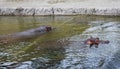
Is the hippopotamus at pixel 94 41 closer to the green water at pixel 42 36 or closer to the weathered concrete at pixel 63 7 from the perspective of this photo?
the green water at pixel 42 36

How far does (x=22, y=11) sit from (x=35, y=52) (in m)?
7.11

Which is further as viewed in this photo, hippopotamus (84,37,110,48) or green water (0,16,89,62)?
hippopotamus (84,37,110,48)

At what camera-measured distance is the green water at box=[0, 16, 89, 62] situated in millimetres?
8094

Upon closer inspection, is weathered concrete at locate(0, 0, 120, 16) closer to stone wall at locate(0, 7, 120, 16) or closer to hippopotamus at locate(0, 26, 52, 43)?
stone wall at locate(0, 7, 120, 16)

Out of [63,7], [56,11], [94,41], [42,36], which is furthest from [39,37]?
[63,7]

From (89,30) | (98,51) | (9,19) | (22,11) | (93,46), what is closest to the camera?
(98,51)

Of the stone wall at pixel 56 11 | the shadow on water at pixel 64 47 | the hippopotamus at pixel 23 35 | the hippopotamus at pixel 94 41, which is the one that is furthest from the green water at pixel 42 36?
the hippopotamus at pixel 94 41

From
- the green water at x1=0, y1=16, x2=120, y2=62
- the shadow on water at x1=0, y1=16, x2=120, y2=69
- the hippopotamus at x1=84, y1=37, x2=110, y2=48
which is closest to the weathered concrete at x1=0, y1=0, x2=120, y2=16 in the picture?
the green water at x1=0, y1=16, x2=120, y2=62

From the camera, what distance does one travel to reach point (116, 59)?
7.31 metres

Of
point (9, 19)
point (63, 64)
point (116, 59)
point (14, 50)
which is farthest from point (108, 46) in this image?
point (9, 19)

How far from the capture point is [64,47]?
343 inches

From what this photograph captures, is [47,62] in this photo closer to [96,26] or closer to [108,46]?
[108,46]

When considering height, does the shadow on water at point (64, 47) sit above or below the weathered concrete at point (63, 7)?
below

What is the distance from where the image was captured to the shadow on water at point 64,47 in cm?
724
